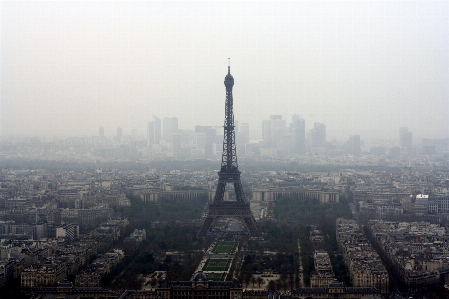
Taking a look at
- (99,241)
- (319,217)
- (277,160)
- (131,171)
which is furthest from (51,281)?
(277,160)

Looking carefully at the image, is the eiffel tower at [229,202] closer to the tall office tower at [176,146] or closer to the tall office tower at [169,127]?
the tall office tower at [169,127]

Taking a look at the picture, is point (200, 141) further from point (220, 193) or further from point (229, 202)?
point (229, 202)

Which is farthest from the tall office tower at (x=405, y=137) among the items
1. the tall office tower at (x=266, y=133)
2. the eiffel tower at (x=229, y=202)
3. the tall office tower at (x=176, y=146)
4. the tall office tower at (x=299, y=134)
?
the eiffel tower at (x=229, y=202)

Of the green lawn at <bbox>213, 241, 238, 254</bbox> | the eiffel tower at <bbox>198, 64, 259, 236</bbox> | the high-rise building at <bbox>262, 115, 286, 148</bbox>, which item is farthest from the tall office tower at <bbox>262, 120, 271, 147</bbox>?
the green lawn at <bbox>213, 241, 238, 254</bbox>

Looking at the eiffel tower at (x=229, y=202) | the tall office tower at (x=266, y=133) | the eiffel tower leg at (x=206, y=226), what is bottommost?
the eiffel tower leg at (x=206, y=226)

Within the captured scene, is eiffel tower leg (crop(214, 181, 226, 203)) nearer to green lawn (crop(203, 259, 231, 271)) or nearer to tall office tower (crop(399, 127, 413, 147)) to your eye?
green lawn (crop(203, 259, 231, 271))

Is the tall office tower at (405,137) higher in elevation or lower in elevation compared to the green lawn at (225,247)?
higher

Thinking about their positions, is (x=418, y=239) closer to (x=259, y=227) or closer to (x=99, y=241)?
(x=259, y=227)

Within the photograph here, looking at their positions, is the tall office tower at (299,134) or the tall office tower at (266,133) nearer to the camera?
the tall office tower at (299,134)
